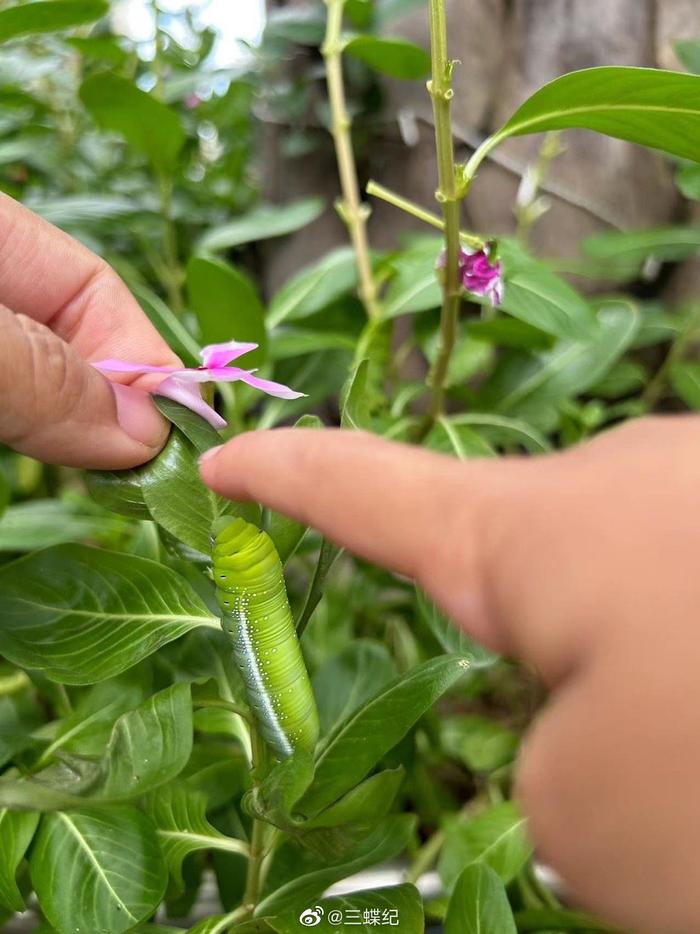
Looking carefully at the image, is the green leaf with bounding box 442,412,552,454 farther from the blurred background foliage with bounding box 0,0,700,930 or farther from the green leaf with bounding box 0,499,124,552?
the green leaf with bounding box 0,499,124,552

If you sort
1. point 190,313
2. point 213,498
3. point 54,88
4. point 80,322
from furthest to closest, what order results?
1. point 54,88
2. point 190,313
3. point 80,322
4. point 213,498

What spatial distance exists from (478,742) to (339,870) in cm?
42

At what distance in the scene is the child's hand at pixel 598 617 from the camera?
185 millimetres

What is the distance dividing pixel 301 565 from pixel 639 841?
737 mm

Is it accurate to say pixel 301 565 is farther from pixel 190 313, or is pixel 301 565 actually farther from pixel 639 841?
pixel 639 841

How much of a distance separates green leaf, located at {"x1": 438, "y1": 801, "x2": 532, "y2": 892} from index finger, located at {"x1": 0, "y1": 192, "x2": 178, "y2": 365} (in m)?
0.46

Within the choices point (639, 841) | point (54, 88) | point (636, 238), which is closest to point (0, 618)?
point (639, 841)

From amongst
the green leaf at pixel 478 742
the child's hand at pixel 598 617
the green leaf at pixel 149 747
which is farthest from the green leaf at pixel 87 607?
the green leaf at pixel 478 742

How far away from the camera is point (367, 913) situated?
438 millimetres

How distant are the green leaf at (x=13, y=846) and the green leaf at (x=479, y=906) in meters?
0.26

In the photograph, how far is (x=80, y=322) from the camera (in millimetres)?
540

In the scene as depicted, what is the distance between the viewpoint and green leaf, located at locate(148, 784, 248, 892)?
50 cm

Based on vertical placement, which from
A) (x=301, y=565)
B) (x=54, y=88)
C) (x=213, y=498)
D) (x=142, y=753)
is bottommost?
(x=301, y=565)

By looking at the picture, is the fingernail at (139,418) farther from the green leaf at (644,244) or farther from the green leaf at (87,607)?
the green leaf at (644,244)
